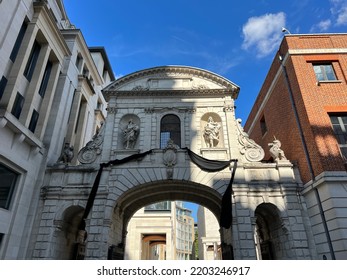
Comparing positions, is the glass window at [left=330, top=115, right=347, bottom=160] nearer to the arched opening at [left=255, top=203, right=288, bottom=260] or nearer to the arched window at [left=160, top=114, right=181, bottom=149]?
the arched opening at [left=255, top=203, right=288, bottom=260]

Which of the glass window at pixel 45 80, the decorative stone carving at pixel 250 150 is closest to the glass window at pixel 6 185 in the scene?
the glass window at pixel 45 80

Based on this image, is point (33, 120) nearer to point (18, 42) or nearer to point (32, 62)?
point (32, 62)

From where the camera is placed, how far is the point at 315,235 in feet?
43.4

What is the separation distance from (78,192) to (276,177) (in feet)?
39.9

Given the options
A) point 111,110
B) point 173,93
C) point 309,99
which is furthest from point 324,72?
point 111,110

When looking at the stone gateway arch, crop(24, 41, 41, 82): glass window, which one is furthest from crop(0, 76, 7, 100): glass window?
the stone gateway arch

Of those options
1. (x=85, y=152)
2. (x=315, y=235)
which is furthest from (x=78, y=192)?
(x=315, y=235)

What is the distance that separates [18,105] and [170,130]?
31.5ft

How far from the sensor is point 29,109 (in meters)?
14.3

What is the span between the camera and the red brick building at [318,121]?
39.7 ft

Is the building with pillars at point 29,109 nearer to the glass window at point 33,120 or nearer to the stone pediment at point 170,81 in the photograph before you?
the glass window at point 33,120

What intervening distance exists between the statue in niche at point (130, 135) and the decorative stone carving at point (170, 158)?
271 cm

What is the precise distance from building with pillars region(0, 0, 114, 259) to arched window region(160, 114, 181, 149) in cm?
642

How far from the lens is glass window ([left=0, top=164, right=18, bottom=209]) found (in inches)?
504
